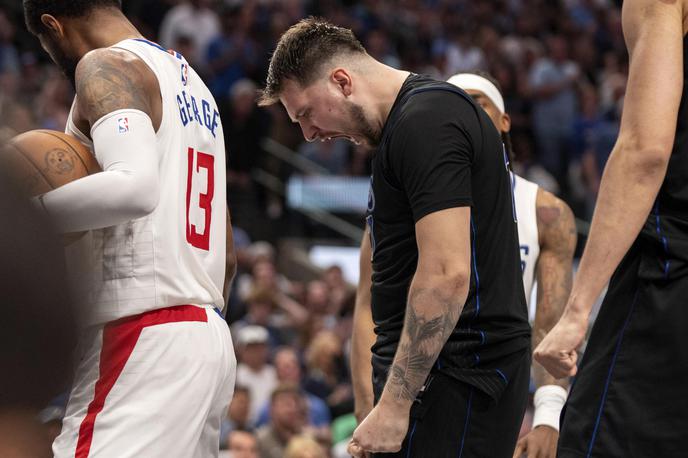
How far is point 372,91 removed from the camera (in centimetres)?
379

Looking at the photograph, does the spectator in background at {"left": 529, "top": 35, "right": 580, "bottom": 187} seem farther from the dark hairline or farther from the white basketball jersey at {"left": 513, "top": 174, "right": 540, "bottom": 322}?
the dark hairline

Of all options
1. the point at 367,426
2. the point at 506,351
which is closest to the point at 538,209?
Answer: the point at 506,351

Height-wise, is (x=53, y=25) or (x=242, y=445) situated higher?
(x=53, y=25)

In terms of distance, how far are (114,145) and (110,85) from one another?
25 centimetres

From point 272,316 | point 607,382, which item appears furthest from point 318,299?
point 607,382

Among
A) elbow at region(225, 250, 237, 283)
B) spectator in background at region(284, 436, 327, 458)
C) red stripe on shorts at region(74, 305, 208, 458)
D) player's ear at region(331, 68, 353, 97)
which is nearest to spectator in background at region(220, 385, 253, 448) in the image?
spectator in background at region(284, 436, 327, 458)

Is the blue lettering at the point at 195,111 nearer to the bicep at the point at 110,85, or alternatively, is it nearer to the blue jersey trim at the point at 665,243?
the bicep at the point at 110,85

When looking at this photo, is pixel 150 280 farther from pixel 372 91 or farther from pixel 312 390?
pixel 312 390

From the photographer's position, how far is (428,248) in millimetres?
3473

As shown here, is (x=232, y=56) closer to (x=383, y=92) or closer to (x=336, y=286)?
(x=336, y=286)

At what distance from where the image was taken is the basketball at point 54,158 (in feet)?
11.5

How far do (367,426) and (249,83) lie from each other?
495 inches

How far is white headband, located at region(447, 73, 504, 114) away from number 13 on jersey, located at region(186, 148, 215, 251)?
5.39 ft

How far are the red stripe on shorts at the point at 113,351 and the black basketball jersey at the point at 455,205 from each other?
2.63 ft
